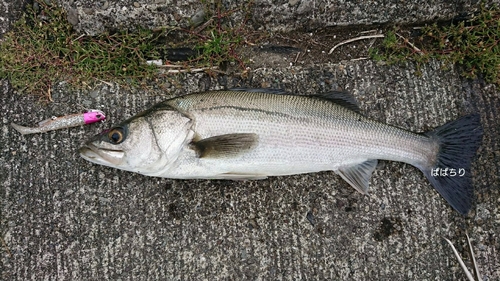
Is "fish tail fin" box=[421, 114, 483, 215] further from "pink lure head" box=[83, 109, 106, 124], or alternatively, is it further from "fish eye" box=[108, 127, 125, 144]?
"pink lure head" box=[83, 109, 106, 124]

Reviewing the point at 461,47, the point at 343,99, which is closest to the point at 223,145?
the point at 343,99

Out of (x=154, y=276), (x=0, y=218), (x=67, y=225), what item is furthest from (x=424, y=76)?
(x=0, y=218)

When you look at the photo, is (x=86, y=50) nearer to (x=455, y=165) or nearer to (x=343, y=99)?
(x=343, y=99)

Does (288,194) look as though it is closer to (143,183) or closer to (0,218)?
(143,183)

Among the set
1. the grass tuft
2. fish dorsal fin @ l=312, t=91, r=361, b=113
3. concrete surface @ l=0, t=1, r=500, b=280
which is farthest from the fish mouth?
fish dorsal fin @ l=312, t=91, r=361, b=113

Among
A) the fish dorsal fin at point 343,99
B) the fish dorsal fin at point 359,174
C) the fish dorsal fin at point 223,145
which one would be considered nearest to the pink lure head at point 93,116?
the fish dorsal fin at point 223,145

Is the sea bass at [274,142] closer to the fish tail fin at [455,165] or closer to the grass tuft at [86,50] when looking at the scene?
the fish tail fin at [455,165]
